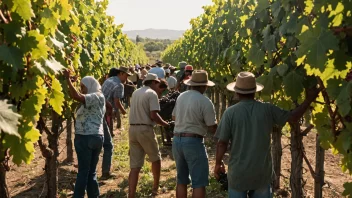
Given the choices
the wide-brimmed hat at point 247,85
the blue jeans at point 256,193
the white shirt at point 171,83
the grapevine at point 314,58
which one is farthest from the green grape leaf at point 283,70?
the white shirt at point 171,83

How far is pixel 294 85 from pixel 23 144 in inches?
87.2

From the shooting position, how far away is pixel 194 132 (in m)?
5.37

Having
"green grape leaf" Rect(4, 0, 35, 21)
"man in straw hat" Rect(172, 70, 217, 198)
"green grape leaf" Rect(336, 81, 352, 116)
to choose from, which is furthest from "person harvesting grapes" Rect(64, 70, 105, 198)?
"green grape leaf" Rect(336, 81, 352, 116)

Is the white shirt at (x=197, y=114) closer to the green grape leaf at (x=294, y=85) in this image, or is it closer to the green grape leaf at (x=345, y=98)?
the green grape leaf at (x=294, y=85)

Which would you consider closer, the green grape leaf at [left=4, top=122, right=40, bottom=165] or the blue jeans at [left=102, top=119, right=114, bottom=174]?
the green grape leaf at [left=4, top=122, right=40, bottom=165]

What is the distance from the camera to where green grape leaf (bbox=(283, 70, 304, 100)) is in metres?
3.64

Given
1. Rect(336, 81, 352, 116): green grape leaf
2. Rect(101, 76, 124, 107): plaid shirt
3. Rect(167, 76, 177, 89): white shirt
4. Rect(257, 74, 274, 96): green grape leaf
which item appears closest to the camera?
Rect(336, 81, 352, 116): green grape leaf

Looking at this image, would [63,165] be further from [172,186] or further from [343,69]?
[343,69]

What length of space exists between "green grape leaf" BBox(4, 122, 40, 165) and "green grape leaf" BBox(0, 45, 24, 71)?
0.43 meters

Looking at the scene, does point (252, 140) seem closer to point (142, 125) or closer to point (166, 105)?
point (142, 125)

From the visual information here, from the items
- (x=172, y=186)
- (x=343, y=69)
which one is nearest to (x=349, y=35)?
(x=343, y=69)

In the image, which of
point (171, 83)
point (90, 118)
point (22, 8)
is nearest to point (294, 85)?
point (22, 8)

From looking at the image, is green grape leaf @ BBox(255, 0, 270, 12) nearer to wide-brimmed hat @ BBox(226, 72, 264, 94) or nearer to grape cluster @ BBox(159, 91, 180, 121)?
wide-brimmed hat @ BBox(226, 72, 264, 94)

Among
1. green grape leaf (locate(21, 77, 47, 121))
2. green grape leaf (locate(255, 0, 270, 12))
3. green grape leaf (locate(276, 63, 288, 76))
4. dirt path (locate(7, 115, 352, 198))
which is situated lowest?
dirt path (locate(7, 115, 352, 198))
